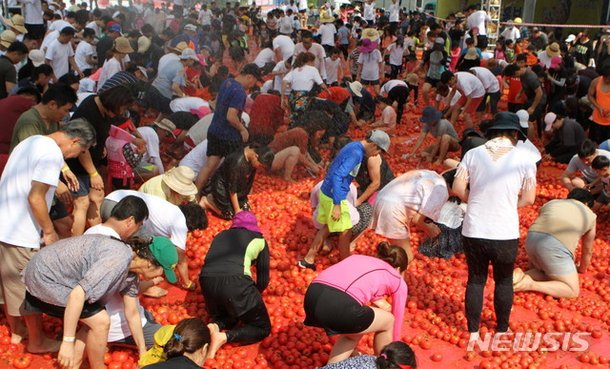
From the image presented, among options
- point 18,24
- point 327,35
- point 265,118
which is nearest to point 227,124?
point 265,118

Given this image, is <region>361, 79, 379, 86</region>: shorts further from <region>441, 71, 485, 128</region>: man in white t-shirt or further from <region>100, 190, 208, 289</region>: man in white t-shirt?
<region>100, 190, 208, 289</region>: man in white t-shirt

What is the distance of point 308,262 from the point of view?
5906mm

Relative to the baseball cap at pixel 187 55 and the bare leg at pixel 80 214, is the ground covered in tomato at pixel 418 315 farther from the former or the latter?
the baseball cap at pixel 187 55

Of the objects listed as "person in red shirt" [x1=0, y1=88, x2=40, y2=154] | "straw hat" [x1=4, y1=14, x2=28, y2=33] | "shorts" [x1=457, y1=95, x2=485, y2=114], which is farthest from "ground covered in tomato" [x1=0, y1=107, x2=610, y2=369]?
A: "straw hat" [x1=4, y1=14, x2=28, y2=33]

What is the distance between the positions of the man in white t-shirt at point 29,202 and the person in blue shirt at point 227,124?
8.94ft

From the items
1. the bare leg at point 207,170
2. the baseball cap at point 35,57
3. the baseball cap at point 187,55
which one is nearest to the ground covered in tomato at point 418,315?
the bare leg at point 207,170

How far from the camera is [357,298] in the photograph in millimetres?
3885

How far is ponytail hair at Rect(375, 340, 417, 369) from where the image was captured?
10.1ft

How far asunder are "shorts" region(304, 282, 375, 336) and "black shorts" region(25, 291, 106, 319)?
4.79 ft

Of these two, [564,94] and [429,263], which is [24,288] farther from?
[564,94]

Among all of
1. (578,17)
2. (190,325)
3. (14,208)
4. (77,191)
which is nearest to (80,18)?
(77,191)

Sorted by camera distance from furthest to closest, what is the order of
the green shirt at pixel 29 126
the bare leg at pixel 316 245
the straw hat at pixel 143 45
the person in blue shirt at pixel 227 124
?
the straw hat at pixel 143 45 < the person in blue shirt at pixel 227 124 < the bare leg at pixel 316 245 < the green shirt at pixel 29 126

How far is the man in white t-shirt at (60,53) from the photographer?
10.1 meters

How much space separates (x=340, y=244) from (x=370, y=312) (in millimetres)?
1950
